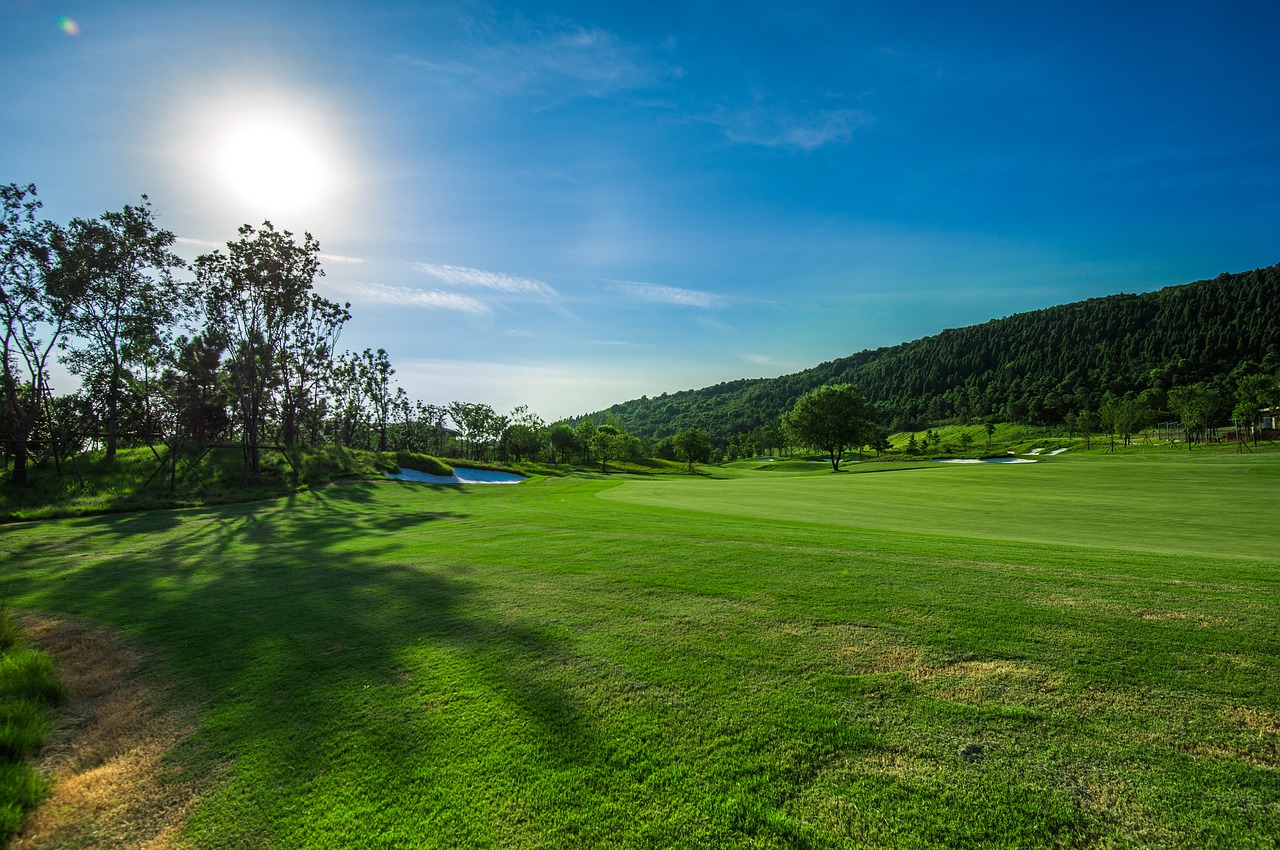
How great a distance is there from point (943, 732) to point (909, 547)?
6.37m

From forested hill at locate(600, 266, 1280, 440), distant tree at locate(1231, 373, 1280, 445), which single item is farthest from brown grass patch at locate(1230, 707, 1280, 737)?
forested hill at locate(600, 266, 1280, 440)

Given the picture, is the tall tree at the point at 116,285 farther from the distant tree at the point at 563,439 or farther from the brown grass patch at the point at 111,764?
the distant tree at the point at 563,439

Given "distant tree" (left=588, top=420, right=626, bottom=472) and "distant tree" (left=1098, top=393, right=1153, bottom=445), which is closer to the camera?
"distant tree" (left=1098, top=393, right=1153, bottom=445)

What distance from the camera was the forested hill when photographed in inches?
4764

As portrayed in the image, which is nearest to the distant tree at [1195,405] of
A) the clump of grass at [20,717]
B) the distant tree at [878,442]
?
the distant tree at [878,442]

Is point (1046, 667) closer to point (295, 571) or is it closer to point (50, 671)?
point (50, 671)

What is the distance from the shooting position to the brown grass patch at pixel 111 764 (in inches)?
110

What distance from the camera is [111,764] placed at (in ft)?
11.2

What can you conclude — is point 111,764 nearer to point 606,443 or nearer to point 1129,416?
point 606,443

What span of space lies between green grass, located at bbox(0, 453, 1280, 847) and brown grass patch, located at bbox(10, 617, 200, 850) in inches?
7.3

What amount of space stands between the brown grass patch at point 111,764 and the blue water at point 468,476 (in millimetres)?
37155

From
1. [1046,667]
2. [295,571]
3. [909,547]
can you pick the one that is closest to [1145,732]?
[1046,667]

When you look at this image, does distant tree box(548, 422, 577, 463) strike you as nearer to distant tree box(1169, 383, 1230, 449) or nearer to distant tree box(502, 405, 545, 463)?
distant tree box(502, 405, 545, 463)

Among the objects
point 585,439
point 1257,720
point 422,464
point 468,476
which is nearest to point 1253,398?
point 1257,720
